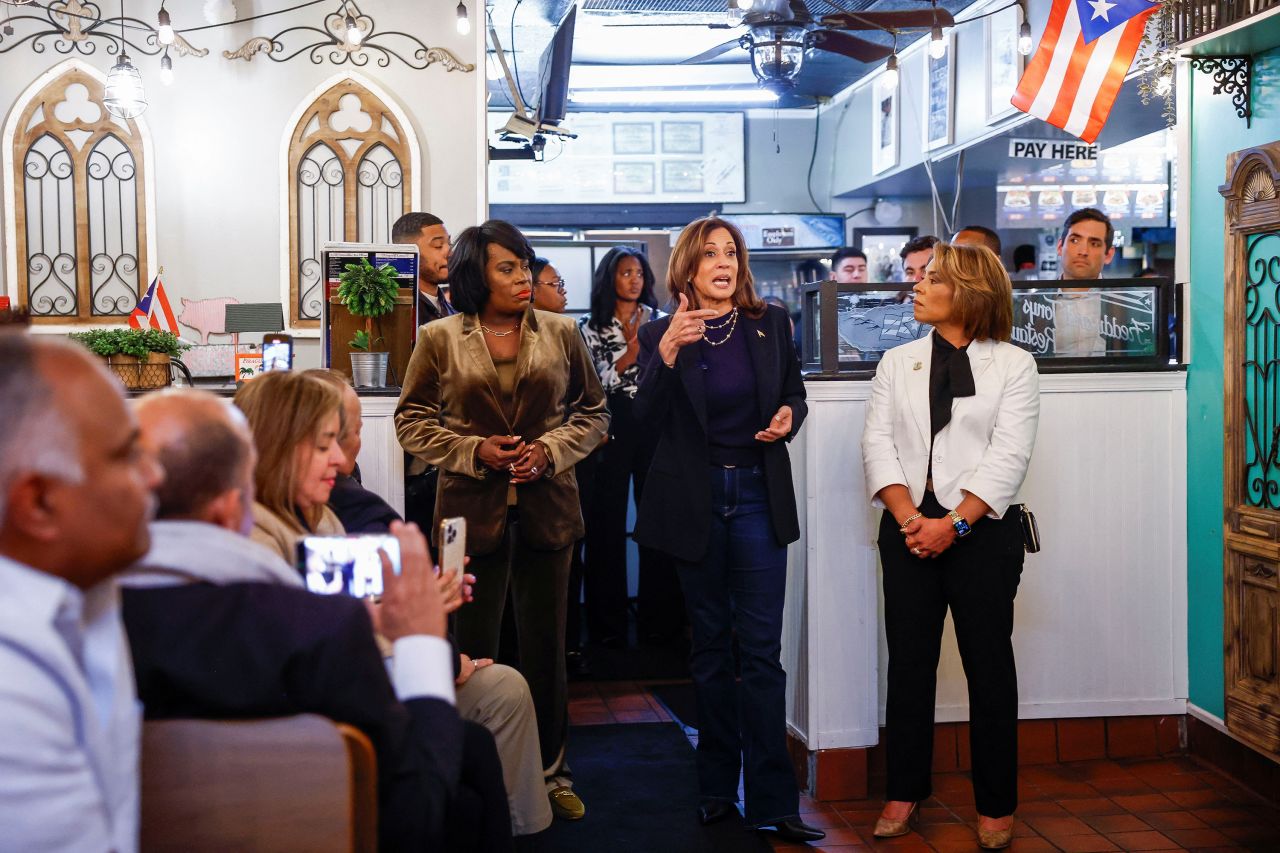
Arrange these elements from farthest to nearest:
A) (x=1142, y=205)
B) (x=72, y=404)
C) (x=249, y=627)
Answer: (x=1142, y=205)
(x=249, y=627)
(x=72, y=404)

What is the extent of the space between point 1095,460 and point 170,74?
4.45 meters

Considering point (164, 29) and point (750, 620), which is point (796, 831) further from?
point (164, 29)

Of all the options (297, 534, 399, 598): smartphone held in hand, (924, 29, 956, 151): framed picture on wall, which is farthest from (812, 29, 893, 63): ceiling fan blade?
(297, 534, 399, 598): smartphone held in hand

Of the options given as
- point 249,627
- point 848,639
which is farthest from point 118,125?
point 249,627

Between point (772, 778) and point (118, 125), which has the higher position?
point (118, 125)

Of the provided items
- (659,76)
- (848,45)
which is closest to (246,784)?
(848,45)

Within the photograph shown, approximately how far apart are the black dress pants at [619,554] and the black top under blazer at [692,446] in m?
2.05

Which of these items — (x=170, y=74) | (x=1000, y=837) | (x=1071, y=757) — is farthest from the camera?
(x=170, y=74)

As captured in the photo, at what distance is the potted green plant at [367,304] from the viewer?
3.88 m

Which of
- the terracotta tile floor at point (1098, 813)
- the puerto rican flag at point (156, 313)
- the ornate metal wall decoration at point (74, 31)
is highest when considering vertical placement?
the ornate metal wall decoration at point (74, 31)

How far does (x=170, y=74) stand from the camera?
5926 millimetres

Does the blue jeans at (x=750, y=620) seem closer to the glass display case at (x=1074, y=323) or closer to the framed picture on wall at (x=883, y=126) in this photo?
the glass display case at (x=1074, y=323)

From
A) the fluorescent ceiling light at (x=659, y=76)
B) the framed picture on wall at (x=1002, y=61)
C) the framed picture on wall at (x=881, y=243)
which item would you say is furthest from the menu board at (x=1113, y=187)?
the fluorescent ceiling light at (x=659, y=76)

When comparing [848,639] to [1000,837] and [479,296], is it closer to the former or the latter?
[1000,837]
